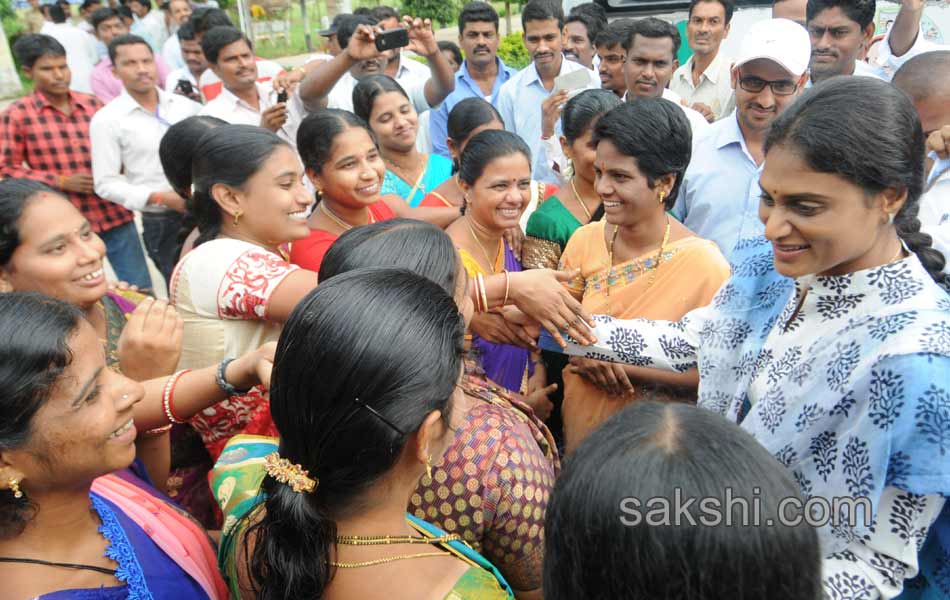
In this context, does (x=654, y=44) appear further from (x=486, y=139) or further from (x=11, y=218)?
(x=11, y=218)

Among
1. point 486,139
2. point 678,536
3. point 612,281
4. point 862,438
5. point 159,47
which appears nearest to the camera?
point 678,536

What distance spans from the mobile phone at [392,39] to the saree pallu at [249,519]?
3169 millimetres

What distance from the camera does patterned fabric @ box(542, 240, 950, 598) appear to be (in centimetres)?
126

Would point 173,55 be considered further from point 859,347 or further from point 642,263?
point 859,347

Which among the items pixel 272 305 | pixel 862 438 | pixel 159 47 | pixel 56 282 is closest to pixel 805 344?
pixel 862 438

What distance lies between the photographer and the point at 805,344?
1525 millimetres

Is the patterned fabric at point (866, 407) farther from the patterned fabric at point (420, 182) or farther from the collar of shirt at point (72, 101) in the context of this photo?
the collar of shirt at point (72, 101)

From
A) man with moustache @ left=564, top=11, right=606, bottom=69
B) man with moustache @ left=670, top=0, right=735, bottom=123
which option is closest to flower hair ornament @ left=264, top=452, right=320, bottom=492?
man with moustache @ left=670, top=0, right=735, bottom=123

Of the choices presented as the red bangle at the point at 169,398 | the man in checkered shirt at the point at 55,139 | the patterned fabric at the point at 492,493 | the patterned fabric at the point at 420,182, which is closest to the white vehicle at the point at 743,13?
the patterned fabric at the point at 420,182

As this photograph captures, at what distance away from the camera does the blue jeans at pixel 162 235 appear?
479 centimetres

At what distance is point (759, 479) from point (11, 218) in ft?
7.07

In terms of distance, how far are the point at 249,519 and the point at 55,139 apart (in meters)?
4.52

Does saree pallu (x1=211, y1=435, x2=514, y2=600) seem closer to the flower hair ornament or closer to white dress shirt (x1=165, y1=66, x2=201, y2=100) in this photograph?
the flower hair ornament

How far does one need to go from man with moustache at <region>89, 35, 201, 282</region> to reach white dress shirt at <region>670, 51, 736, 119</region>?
379 cm
